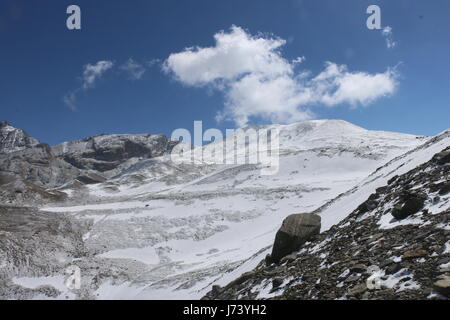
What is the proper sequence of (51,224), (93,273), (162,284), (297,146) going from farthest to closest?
(297,146)
(51,224)
(93,273)
(162,284)

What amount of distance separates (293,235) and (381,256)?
6.26m

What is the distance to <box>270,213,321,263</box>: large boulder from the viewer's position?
16.0 meters

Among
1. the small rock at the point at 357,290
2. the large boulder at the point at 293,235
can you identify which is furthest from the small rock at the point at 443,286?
the large boulder at the point at 293,235

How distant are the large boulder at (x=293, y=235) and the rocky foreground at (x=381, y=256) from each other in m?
0.39

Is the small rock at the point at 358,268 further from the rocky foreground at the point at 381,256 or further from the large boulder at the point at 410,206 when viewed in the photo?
the large boulder at the point at 410,206

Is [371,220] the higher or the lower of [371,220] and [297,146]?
the lower

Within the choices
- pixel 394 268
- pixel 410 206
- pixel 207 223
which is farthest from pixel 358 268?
pixel 207 223

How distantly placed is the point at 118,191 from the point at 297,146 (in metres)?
75.6

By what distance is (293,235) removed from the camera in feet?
53.1

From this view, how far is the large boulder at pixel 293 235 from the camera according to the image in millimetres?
16047
